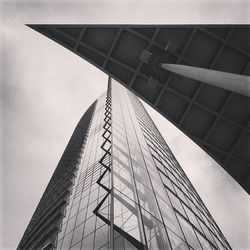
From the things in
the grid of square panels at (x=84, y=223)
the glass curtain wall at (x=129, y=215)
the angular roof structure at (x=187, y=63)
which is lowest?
the grid of square panels at (x=84, y=223)

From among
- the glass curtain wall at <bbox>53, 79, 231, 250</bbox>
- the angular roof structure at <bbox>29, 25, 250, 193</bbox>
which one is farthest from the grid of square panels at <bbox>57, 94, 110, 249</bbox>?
the angular roof structure at <bbox>29, 25, 250, 193</bbox>

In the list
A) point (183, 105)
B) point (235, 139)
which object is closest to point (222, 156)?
point (235, 139)

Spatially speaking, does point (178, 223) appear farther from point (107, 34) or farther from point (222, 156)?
point (107, 34)

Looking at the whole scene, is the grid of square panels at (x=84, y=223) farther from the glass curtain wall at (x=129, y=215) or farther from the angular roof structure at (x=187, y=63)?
the angular roof structure at (x=187, y=63)

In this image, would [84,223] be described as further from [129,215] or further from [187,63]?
[187,63]

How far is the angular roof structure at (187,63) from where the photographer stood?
48.1 feet

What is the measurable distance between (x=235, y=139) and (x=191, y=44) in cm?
508

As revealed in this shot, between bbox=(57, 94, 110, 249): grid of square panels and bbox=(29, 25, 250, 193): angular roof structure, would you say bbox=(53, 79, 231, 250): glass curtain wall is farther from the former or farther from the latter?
bbox=(29, 25, 250, 193): angular roof structure

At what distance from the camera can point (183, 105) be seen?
16828 mm

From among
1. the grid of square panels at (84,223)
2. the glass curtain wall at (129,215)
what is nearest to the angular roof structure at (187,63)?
the glass curtain wall at (129,215)

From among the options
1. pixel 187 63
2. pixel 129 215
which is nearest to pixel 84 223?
pixel 129 215

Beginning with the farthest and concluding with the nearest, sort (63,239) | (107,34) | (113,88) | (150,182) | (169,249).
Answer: (113,88) → (63,239) → (150,182) → (107,34) → (169,249)

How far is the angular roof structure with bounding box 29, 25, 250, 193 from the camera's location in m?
14.7

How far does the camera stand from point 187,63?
1541cm
